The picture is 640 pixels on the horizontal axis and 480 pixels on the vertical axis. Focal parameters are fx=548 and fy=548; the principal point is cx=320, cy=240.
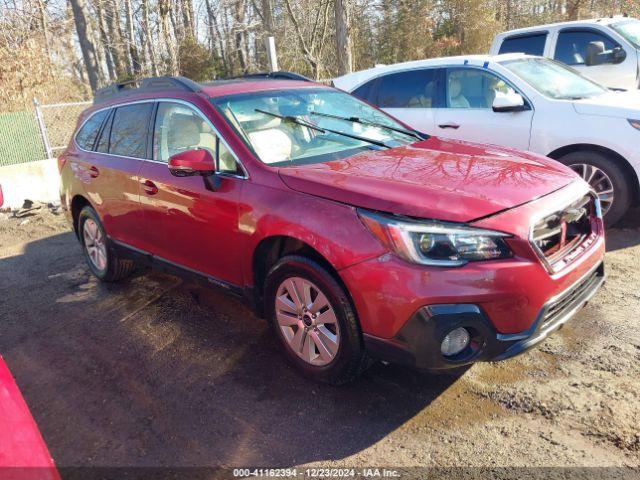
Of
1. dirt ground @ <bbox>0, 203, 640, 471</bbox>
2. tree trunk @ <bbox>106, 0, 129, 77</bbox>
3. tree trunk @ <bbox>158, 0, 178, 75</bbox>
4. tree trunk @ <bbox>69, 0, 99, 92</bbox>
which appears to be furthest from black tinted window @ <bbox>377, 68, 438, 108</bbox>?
tree trunk @ <bbox>69, 0, 99, 92</bbox>

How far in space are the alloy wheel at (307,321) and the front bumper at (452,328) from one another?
30 centimetres

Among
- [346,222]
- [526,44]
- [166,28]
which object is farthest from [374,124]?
[166,28]

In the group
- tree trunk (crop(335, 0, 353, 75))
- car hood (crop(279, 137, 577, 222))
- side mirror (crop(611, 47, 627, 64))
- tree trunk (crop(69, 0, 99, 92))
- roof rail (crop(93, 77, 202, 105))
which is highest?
tree trunk (crop(69, 0, 99, 92))

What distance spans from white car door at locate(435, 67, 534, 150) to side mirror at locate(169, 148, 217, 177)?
11.9ft

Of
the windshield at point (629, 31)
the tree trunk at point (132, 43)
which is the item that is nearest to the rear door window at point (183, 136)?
the windshield at point (629, 31)

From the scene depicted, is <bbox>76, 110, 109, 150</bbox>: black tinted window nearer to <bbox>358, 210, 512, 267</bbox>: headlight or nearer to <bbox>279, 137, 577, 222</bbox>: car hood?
→ <bbox>279, 137, 577, 222</bbox>: car hood

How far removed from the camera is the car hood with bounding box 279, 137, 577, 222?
9.03 feet

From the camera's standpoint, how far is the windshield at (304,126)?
3.58 meters

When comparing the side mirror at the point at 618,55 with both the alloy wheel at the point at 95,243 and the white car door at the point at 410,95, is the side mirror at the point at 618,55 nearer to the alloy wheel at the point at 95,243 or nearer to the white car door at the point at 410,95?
the white car door at the point at 410,95

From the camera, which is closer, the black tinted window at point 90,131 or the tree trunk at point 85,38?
the black tinted window at point 90,131

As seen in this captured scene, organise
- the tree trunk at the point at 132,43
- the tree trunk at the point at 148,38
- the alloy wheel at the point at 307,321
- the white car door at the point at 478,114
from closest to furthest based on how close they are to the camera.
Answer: the alloy wheel at the point at 307,321, the white car door at the point at 478,114, the tree trunk at the point at 148,38, the tree trunk at the point at 132,43

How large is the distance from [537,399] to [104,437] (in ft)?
7.78

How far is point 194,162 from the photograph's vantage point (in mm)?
3422

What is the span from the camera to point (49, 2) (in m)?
23.1
